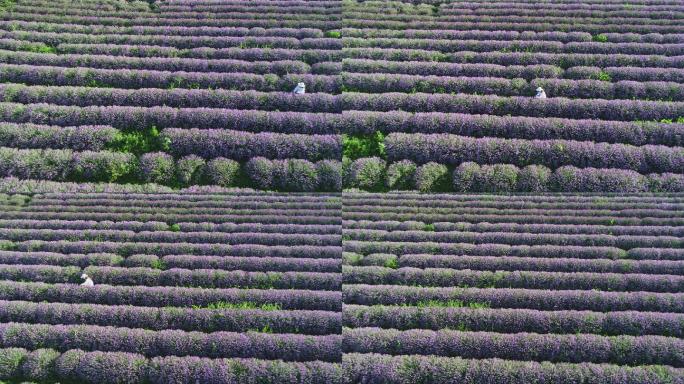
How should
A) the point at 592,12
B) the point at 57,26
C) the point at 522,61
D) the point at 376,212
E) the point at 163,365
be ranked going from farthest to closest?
the point at 592,12
the point at 57,26
the point at 522,61
the point at 376,212
the point at 163,365

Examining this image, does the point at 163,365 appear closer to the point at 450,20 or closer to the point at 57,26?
the point at 57,26

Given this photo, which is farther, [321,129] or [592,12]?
[592,12]

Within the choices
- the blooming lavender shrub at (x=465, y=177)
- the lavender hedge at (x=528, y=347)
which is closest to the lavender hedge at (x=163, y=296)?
the lavender hedge at (x=528, y=347)

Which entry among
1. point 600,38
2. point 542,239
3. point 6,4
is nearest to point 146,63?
point 6,4

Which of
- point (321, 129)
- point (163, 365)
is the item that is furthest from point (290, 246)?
point (163, 365)

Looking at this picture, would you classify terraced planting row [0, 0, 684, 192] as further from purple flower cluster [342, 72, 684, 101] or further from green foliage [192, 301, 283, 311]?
green foliage [192, 301, 283, 311]

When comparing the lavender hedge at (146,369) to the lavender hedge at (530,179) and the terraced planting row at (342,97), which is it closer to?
the terraced planting row at (342,97)
